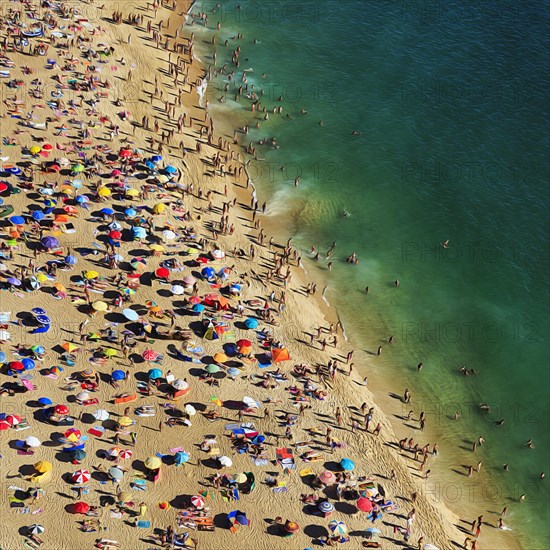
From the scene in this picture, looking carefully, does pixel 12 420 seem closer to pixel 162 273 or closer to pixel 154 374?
pixel 154 374

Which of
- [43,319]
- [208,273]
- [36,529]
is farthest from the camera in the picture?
[208,273]

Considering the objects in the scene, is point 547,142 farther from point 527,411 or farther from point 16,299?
point 16,299

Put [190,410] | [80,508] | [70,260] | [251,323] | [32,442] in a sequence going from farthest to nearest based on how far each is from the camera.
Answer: [70,260] < [251,323] < [190,410] < [32,442] < [80,508]

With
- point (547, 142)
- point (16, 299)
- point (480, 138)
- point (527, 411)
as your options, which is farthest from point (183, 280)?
point (547, 142)

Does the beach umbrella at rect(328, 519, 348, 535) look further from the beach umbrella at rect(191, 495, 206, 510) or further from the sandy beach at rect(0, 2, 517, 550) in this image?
the beach umbrella at rect(191, 495, 206, 510)

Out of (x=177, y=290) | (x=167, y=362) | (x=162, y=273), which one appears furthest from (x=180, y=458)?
(x=162, y=273)

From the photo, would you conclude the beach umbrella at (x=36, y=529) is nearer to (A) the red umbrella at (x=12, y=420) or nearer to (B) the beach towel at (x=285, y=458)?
(A) the red umbrella at (x=12, y=420)

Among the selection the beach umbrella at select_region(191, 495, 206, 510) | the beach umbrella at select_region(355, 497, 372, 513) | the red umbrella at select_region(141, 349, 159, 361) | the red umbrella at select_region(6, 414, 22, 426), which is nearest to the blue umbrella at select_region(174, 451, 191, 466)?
the beach umbrella at select_region(191, 495, 206, 510)
